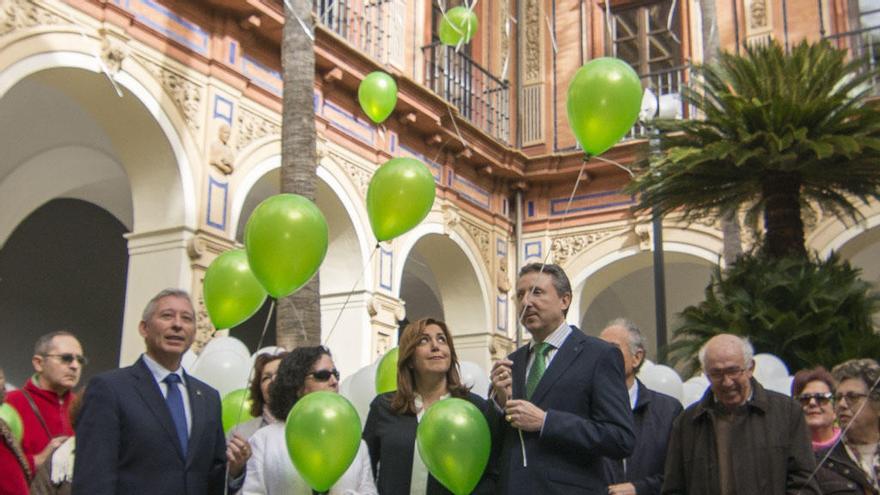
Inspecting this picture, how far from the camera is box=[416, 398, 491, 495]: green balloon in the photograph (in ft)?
10.2

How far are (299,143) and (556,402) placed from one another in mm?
4277

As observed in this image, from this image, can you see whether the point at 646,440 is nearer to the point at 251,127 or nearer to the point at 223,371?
the point at 223,371

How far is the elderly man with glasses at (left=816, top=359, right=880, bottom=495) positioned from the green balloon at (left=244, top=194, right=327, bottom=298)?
1.98 m

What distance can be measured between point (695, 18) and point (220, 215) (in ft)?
24.1

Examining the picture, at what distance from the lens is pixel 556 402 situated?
123 inches

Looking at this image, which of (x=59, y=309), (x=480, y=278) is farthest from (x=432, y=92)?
(x=59, y=309)

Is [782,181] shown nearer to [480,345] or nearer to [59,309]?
[480,345]

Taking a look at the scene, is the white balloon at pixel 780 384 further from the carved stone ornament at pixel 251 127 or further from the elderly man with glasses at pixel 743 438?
the carved stone ornament at pixel 251 127

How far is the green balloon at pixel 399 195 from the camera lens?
4.68m

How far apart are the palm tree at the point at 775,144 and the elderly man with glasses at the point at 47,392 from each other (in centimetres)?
369

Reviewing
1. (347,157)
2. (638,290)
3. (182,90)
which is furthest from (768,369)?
(638,290)

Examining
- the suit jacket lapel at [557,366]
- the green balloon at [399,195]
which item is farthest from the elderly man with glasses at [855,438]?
the green balloon at [399,195]

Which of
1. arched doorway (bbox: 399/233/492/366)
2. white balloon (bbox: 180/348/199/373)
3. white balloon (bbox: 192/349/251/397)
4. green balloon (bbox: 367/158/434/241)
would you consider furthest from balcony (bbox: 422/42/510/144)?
green balloon (bbox: 367/158/434/241)

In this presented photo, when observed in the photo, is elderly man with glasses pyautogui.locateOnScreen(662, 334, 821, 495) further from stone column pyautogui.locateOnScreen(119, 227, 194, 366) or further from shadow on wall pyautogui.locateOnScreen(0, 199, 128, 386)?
shadow on wall pyautogui.locateOnScreen(0, 199, 128, 386)
